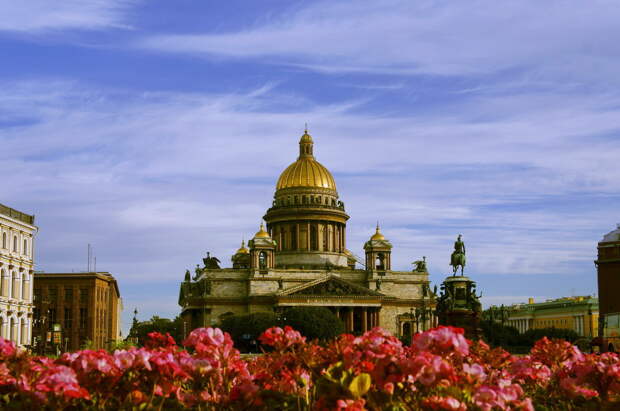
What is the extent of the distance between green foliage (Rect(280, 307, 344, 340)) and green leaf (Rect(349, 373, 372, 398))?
286 feet

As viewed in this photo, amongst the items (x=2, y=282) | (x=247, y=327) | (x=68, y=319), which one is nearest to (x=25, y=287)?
(x=2, y=282)

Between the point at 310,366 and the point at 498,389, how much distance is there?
3.39 m

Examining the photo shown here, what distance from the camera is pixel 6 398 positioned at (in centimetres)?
1275

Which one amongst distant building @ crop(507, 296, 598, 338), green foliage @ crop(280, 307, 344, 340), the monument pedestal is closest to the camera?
the monument pedestal

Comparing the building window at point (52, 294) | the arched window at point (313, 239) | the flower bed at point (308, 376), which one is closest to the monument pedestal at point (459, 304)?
the flower bed at point (308, 376)

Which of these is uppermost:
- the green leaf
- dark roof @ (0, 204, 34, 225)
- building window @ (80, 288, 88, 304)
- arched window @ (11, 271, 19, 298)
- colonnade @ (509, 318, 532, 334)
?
dark roof @ (0, 204, 34, 225)

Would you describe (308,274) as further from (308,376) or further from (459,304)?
(308,376)

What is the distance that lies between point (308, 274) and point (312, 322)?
23.7 meters

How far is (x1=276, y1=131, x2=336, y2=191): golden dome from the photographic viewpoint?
13212 cm

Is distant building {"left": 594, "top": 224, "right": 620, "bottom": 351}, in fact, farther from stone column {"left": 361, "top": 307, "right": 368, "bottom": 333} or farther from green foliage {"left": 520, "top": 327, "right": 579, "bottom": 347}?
stone column {"left": 361, "top": 307, "right": 368, "bottom": 333}

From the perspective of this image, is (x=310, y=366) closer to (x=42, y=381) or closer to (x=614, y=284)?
(x=42, y=381)

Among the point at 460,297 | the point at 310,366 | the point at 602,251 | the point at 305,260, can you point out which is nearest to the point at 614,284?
the point at 602,251

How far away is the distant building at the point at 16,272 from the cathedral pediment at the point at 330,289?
55779 millimetres

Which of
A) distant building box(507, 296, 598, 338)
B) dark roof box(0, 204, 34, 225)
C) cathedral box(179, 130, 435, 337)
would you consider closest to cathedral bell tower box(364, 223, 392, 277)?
cathedral box(179, 130, 435, 337)
